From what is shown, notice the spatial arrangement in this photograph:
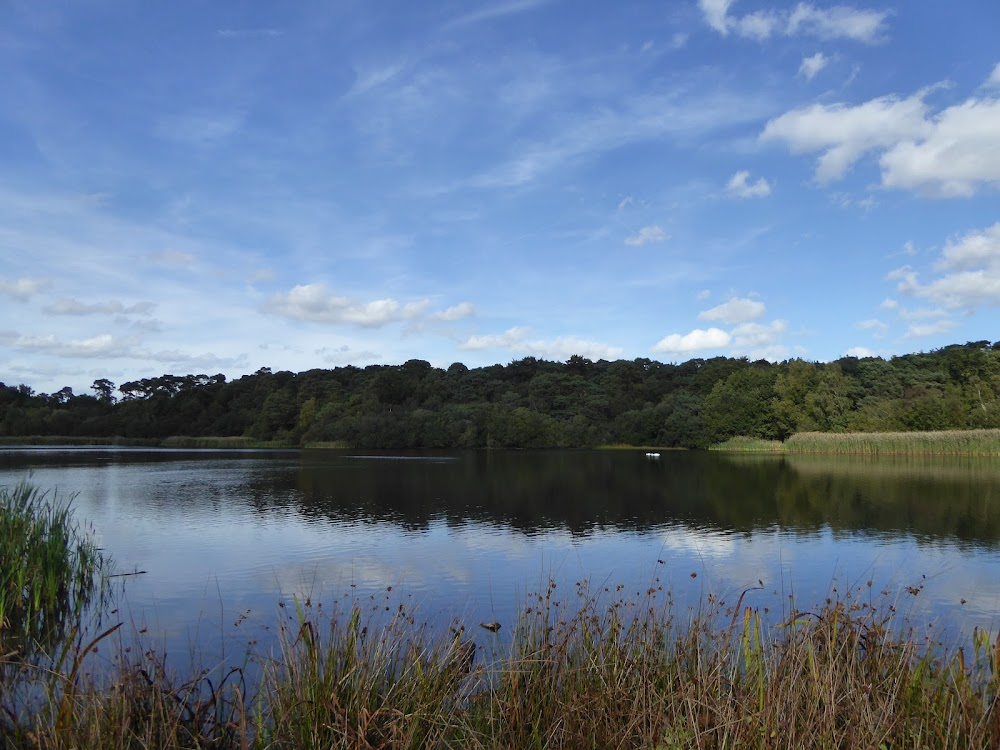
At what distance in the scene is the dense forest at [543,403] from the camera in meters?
68.6

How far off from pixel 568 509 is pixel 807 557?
952 cm

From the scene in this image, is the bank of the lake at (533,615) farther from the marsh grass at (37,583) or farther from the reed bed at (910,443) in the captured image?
the reed bed at (910,443)

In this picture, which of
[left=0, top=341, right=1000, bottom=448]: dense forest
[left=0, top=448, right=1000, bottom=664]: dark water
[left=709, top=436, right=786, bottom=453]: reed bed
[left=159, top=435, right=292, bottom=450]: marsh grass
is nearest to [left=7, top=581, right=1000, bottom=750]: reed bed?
[left=0, top=448, right=1000, bottom=664]: dark water

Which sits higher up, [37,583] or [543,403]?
[543,403]

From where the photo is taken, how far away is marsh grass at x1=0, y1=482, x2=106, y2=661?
30.7ft

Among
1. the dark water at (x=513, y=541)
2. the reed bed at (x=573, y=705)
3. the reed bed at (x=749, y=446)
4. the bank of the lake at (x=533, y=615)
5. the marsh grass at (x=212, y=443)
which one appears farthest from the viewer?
the marsh grass at (x=212, y=443)

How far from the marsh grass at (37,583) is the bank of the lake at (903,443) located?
4829cm

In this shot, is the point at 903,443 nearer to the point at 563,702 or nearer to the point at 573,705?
the point at 563,702

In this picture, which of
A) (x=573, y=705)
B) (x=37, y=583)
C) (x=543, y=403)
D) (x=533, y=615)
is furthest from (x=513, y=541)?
(x=543, y=403)

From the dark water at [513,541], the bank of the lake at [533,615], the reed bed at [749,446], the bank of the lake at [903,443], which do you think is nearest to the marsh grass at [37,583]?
the bank of the lake at [533,615]

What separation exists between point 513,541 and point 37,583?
9.62 metres

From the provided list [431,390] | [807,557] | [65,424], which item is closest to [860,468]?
[807,557]

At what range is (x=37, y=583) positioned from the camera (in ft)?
32.6

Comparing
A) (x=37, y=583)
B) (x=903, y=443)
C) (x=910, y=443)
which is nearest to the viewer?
(x=37, y=583)
